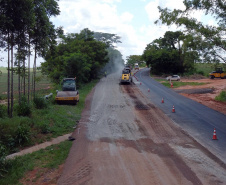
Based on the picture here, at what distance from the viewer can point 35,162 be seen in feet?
32.5

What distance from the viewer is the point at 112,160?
392 inches

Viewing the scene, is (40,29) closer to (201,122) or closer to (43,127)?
(43,127)

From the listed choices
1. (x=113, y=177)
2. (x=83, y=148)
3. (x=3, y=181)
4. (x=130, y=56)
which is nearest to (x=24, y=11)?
(x=83, y=148)

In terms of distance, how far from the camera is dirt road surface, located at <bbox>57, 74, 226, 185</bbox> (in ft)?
27.4

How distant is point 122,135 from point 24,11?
8.46m

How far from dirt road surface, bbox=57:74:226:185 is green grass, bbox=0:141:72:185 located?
459 millimetres

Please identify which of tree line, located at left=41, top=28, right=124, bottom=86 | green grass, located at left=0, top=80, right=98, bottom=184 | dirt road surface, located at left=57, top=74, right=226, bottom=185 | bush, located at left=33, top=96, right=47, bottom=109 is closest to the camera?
dirt road surface, located at left=57, top=74, right=226, bottom=185

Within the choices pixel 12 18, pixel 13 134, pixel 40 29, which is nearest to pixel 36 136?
pixel 13 134

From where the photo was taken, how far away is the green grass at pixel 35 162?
8.55 metres

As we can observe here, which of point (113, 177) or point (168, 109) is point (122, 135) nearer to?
point (113, 177)

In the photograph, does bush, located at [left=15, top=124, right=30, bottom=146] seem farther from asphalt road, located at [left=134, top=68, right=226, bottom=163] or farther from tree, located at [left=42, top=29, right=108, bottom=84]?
tree, located at [left=42, top=29, right=108, bottom=84]

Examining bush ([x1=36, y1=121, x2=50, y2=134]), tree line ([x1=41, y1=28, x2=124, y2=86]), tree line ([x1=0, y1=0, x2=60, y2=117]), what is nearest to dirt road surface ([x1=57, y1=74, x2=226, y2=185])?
bush ([x1=36, y1=121, x2=50, y2=134])

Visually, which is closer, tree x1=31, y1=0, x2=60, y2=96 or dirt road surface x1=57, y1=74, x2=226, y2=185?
dirt road surface x1=57, y1=74, x2=226, y2=185

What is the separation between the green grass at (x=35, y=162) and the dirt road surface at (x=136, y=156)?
1.50 ft
